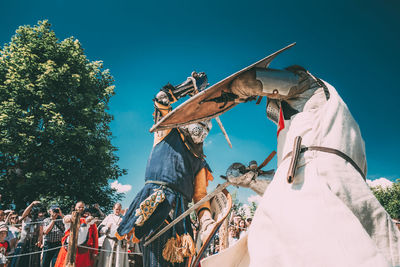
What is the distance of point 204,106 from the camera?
1.97 m

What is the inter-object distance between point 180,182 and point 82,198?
10.6 meters

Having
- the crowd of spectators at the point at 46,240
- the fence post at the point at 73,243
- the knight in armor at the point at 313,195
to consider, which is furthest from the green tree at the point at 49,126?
the knight in armor at the point at 313,195

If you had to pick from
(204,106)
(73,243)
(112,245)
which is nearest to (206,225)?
(204,106)

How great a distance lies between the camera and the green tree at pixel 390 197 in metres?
35.8

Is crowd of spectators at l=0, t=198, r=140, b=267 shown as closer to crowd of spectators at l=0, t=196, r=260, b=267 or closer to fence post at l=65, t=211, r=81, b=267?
crowd of spectators at l=0, t=196, r=260, b=267

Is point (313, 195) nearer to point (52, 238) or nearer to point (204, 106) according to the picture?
point (204, 106)

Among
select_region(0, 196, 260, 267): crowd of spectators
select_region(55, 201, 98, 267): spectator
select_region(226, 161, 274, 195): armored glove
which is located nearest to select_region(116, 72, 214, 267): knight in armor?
select_region(226, 161, 274, 195): armored glove

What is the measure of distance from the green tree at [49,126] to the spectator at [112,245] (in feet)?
17.6

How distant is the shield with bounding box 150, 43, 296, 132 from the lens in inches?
72.6

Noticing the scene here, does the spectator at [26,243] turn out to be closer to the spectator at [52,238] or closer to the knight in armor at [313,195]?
the spectator at [52,238]

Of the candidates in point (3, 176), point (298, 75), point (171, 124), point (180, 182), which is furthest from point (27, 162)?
point (298, 75)

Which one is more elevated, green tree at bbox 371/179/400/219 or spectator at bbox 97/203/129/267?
green tree at bbox 371/179/400/219

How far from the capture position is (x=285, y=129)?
65.2 inches

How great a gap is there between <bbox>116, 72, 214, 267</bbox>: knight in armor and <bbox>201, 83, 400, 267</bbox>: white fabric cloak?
A: 1254mm
